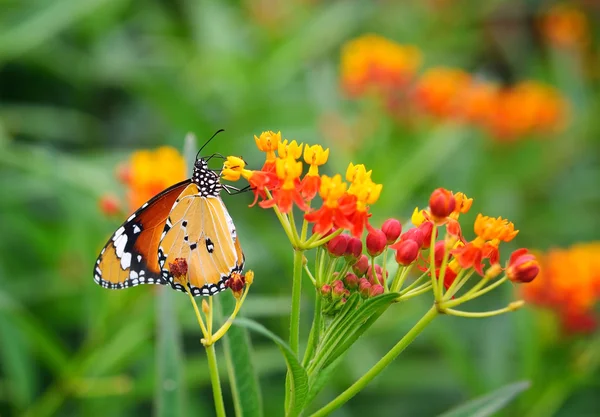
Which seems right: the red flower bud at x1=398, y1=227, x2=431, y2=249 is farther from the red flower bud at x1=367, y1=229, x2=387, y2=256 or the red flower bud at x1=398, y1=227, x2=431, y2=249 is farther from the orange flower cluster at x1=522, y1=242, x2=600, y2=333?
the orange flower cluster at x1=522, y1=242, x2=600, y2=333

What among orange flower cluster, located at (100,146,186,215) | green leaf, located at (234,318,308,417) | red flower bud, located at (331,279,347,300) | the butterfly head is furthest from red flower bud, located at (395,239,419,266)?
orange flower cluster, located at (100,146,186,215)

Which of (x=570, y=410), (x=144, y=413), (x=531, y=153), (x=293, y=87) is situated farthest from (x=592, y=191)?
(x=144, y=413)

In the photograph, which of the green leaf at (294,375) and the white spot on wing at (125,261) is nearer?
the green leaf at (294,375)

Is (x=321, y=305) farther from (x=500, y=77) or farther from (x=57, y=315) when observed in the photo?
(x=500, y=77)

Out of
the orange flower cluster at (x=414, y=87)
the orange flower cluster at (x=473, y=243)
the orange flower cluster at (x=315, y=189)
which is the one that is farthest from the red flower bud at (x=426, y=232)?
the orange flower cluster at (x=414, y=87)

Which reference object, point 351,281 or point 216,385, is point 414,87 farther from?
point 216,385

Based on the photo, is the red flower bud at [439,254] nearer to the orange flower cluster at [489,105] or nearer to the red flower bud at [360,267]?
the red flower bud at [360,267]

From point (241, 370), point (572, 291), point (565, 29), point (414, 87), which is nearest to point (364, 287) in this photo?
point (241, 370)
